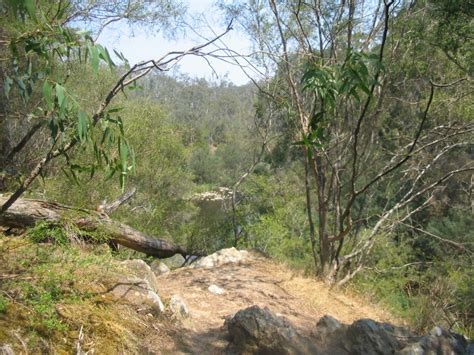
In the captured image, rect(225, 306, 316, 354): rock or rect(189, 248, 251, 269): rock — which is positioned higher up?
rect(225, 306, 316, 354): rock

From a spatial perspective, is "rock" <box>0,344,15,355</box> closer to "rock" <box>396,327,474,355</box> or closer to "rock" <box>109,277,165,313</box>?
"rock" <box>109,277,165,313</box>

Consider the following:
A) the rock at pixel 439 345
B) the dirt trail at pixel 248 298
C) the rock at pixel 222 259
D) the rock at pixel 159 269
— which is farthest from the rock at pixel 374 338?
the rock at pixel 159 269

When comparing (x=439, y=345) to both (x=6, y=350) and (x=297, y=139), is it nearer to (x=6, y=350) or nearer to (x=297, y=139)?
(x=6, y=350)

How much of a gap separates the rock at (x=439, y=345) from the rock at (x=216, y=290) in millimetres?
2495

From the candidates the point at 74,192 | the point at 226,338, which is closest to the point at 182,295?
the point at 226,338

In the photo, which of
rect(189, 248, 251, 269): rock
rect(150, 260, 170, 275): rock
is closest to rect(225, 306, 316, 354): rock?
rect(189, 248, 251, 269): rock

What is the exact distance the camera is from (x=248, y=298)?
5176 mm

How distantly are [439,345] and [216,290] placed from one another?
109 inches

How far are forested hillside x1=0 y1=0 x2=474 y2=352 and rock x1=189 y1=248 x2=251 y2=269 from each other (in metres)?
0.68

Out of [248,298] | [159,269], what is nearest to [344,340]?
[248,298]

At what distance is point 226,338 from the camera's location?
3756mm

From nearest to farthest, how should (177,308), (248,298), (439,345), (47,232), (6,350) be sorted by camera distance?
(6,350), (47,232), (439,345), (177,308), (248,298)

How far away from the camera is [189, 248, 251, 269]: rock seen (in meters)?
6.80

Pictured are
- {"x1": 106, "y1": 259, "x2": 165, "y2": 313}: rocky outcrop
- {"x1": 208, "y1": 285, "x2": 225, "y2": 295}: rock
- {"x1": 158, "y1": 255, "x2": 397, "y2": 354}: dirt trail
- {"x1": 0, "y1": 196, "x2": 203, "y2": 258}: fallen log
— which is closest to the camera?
{"x1": 106, "y1": 259, "x2": 165, "y2": 313}: rocky outcrop
